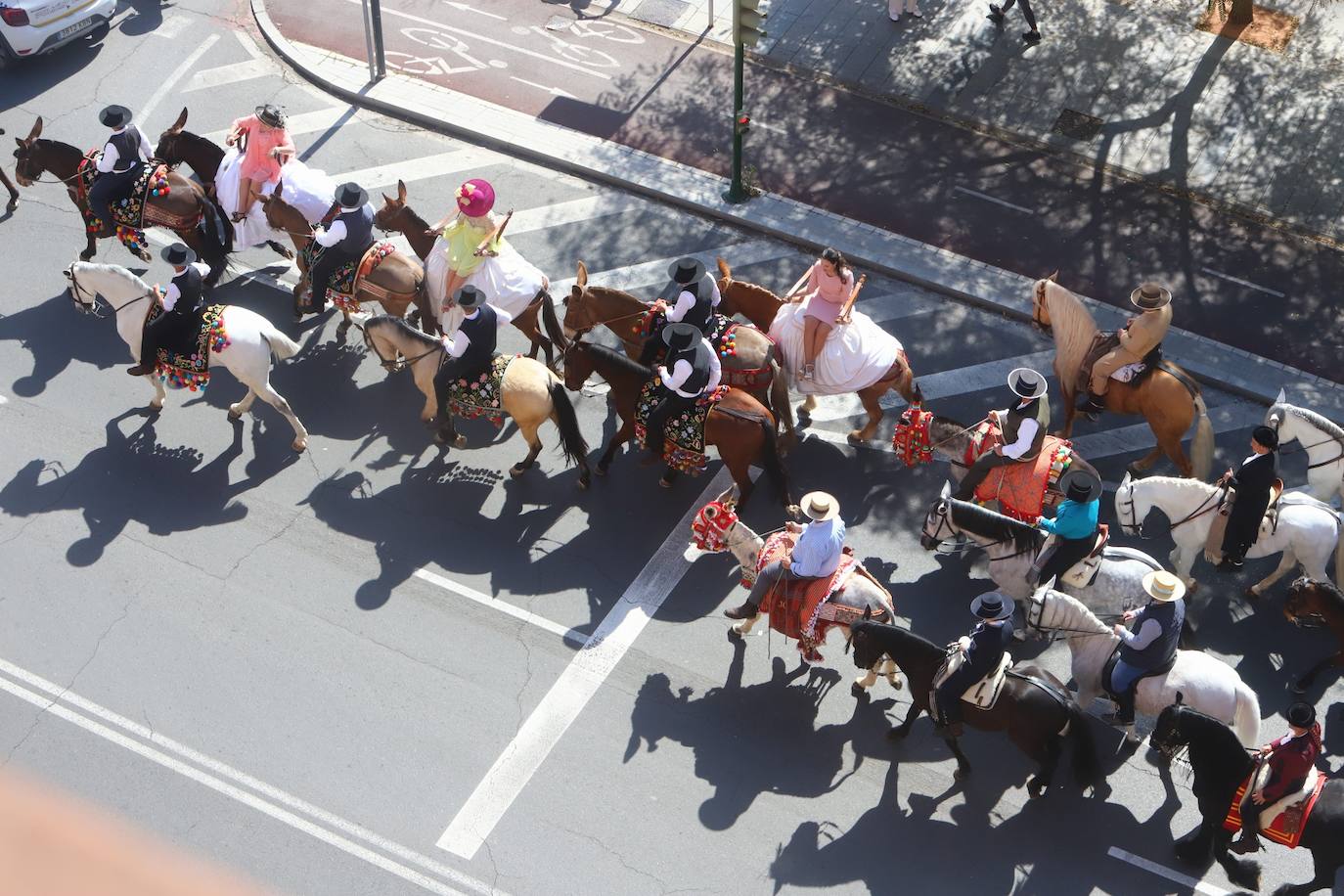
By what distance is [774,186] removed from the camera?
57.9 feet

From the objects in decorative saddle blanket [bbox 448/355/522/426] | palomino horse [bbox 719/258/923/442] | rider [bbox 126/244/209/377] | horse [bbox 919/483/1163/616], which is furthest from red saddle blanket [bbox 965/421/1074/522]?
rider [bbox 126/244/209/377]

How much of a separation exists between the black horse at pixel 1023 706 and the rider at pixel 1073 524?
1142mm

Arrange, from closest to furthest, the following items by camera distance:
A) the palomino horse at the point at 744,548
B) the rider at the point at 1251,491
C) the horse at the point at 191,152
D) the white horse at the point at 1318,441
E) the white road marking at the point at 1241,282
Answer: the palomino horse at the point at 744,548 < the rider at the point at 1251,491 < the white horse at the point at 1318,441 < the horse at the point at 191,152 < the white road marking at the point at 1241,282

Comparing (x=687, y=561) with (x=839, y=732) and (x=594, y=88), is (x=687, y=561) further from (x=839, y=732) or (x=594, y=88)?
(x=594, y=88)

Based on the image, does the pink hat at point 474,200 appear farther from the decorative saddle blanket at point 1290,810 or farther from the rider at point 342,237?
the decorative saddle blanket at point 1290,810

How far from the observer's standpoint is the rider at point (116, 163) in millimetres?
14805

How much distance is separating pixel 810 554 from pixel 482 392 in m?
4.05

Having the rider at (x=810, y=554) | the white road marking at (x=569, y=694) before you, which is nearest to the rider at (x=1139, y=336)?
the rider at (x=810, y=554)

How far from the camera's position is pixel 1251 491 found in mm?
11477

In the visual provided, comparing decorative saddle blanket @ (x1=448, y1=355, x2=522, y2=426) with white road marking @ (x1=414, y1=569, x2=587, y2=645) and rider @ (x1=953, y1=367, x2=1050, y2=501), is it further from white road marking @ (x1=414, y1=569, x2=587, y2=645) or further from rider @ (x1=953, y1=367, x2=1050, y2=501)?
rider @ (x1=953, y1=367, x2=1050, y2=501)

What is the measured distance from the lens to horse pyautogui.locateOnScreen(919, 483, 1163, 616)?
11328 mm

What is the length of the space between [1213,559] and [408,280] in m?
8.94

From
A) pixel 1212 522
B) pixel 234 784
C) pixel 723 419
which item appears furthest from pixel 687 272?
pixel 234 784

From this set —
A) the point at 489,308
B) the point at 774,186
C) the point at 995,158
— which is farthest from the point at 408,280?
the point at 995,158
